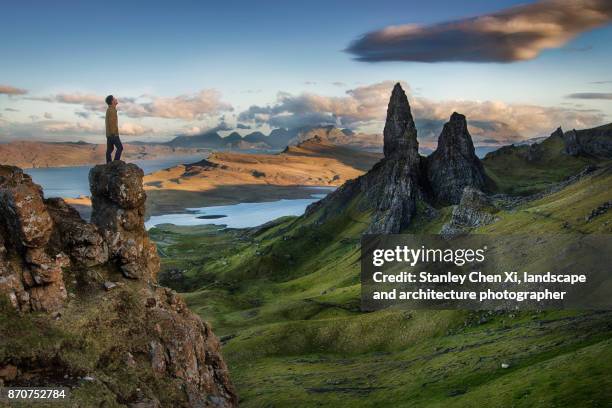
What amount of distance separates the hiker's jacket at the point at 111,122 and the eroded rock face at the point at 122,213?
7.20 metres

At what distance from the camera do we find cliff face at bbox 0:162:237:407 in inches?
2035

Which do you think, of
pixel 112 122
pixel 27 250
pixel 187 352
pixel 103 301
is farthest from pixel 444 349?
pixel 27 250

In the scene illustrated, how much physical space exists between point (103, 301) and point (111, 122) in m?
21.3

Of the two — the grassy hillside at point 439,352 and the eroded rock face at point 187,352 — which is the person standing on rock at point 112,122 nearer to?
the eroded rock face at point 187,352

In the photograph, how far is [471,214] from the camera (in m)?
176

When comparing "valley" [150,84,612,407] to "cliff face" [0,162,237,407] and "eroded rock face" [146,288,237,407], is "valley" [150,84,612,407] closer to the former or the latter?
"eroded rock face" [146,288,237,407]

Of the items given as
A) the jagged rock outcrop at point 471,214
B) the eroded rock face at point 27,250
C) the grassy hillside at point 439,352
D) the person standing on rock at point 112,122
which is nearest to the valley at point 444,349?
the grassy hillside at point 439,352

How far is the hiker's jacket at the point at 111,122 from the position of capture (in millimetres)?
60016

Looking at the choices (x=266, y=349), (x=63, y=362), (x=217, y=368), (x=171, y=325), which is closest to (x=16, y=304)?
(x=63, y=362)

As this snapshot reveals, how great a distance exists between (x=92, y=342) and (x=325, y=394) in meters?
44.2

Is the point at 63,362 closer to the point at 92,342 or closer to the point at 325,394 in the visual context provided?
the point at 92,342

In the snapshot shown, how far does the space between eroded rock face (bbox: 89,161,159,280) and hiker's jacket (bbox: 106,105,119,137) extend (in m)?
7.20

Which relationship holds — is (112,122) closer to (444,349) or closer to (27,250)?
(27,250)

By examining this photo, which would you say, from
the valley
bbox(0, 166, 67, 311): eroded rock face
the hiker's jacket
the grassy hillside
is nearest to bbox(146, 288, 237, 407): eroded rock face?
bbox(0, 166, 67, 311): eroded rock face
